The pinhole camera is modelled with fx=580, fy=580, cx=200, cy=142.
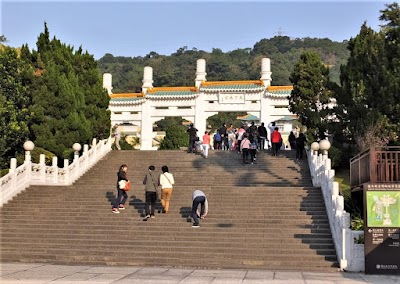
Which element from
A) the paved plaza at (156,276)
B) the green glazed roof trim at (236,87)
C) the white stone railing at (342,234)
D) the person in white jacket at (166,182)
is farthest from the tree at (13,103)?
the white stone railing at (342,234)

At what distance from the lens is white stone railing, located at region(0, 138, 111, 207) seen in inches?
756

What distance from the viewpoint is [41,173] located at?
21219 millimetres

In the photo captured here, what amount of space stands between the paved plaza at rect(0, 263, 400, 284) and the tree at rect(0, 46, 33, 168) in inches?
462

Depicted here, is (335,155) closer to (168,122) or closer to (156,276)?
(156,276)

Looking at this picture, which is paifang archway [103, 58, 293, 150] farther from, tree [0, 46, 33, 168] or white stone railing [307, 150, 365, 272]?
white stone railing [307, 150, 365, 272]

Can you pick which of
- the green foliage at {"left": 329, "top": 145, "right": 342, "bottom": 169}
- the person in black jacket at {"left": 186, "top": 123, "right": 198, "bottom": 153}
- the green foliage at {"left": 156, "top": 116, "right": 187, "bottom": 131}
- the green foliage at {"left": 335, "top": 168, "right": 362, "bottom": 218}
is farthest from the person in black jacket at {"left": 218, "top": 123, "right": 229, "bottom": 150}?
the green foliage at {"left": 156, "top": 116, "right": 187, "bottom": 131}

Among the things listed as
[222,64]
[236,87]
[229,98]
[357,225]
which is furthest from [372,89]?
[222,64]

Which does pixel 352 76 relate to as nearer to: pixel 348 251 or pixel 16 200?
pixel 348 251

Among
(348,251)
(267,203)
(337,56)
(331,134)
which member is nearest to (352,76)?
(331,134)

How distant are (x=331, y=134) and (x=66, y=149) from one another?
1125 centimetres

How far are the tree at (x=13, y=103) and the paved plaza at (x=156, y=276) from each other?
11.7m

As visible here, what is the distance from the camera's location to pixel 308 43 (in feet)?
378

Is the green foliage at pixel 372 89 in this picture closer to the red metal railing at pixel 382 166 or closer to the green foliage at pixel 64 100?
the red metal railing at pixel 382 166

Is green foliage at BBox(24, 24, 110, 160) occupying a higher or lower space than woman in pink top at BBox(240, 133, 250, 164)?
higher
